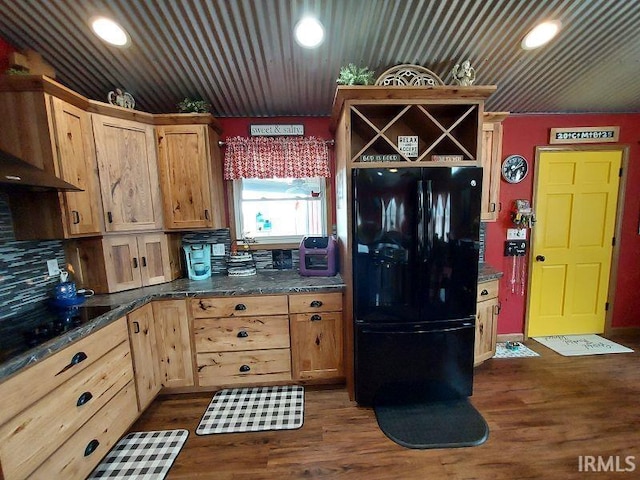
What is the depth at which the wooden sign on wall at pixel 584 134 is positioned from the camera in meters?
2.82

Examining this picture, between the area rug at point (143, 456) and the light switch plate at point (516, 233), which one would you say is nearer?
the area rug at point (143, 456)

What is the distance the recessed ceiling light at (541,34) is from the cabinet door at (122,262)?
130 inches

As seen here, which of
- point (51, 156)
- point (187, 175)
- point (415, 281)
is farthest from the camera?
point (187, 175)

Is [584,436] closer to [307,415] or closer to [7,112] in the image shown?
[307,415]

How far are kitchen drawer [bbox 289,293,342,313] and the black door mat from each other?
2.66 ft

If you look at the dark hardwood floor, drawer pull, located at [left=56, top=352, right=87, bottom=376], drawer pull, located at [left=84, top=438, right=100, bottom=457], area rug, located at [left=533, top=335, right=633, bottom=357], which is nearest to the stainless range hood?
drawer pull, located at [left=56, top=352, right=87, bottom=376]

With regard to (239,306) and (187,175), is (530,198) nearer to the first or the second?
(239,306)

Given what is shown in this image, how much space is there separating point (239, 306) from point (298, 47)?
196 centimetres

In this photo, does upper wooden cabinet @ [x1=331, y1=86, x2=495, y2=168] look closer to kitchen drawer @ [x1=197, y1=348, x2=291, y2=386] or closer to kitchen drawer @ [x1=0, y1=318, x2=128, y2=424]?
kitchen drawer @ [x1=197, y1=348, x2=291, y2=386]

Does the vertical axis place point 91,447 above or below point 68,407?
below

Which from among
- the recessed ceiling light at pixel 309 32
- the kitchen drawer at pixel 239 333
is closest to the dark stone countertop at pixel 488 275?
the kitchen drawer at pixel 239 333

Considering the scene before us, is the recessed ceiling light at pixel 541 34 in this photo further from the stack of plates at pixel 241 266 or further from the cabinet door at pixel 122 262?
the cabinet door at pixel 122 262

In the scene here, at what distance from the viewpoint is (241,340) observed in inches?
86.4

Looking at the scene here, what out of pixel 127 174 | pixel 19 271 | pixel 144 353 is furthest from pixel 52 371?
pixel 127 174
